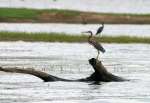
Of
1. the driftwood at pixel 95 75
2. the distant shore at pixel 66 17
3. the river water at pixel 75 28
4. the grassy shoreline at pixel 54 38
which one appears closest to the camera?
the driftwood at pixel 95 75

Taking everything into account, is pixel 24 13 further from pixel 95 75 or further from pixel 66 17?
pixel 95 75

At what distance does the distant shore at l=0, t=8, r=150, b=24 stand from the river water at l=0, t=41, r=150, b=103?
16.1 meters

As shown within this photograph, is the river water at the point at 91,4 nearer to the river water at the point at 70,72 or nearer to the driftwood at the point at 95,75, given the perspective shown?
the river water at the point at 70,72

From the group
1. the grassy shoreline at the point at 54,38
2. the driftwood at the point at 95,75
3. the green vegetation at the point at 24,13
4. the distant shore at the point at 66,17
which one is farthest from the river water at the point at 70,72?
the distant shore at the point at 66,17

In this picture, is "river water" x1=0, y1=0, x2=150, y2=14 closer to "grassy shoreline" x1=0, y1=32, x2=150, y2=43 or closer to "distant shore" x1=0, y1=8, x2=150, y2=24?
"distant shore" x1=0, y1=8, x2=150, y2=24

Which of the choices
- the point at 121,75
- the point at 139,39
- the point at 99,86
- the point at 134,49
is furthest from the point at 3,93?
the point at 139,39

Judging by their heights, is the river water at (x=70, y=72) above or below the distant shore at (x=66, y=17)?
above

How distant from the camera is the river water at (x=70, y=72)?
2330 centimetres

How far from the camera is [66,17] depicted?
61875 millimetres

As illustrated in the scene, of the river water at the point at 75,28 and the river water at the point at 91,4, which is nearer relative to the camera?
the river water at the point at 75,28

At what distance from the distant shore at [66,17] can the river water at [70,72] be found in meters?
16.1

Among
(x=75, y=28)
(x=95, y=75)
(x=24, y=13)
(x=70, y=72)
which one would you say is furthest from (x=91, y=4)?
(x=95, y=75)

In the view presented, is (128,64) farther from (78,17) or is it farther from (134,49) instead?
(78,17)

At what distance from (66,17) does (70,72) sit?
32883mm
